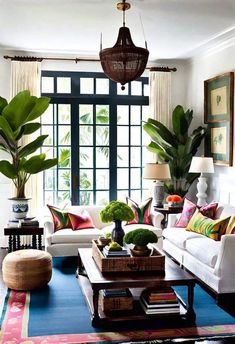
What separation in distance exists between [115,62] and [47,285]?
2509mm

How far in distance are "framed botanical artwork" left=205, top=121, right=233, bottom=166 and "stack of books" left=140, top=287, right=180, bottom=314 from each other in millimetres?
2677

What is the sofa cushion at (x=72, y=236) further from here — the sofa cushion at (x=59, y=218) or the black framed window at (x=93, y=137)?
the black framed window at (x=93, y=137)

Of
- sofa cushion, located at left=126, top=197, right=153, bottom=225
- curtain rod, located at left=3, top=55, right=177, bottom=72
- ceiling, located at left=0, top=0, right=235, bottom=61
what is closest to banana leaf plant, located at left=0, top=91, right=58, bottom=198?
ceiling, located at left=0, top=0, right=235, bottom=61

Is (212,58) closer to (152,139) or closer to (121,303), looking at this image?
(152,139)

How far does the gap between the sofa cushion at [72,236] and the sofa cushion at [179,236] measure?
2.98ft

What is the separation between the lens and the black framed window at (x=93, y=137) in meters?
7.24

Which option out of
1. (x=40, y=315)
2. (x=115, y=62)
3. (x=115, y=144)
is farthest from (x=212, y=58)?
(x=40, y=315)

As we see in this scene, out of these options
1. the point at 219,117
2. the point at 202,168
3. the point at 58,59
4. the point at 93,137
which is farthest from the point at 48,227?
the point at 219,117

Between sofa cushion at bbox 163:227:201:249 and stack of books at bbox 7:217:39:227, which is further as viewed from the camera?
stack of books at bbox 7:217:39:227


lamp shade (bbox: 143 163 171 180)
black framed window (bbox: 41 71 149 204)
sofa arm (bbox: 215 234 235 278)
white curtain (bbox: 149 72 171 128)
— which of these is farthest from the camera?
white curtain (bbox: 149 72 171 128)

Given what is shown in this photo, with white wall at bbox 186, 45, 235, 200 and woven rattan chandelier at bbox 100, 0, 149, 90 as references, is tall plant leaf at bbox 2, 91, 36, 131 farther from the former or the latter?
white wall at bbox 186, 45, 235, 200

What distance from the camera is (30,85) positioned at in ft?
22.6

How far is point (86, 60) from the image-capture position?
7.14 meters

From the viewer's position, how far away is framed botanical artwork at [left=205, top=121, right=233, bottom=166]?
617cm
